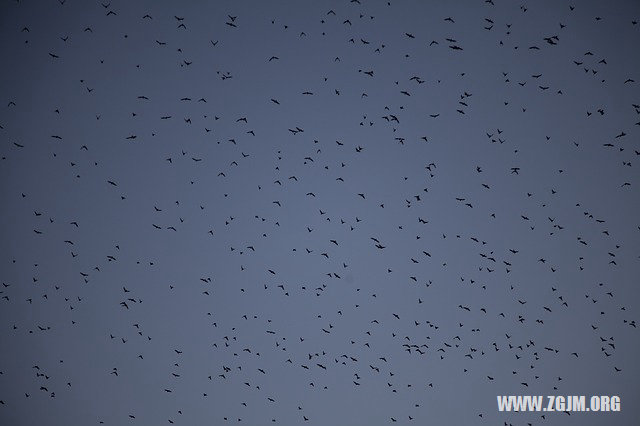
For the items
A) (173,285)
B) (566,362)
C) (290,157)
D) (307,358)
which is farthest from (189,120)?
(566,362)

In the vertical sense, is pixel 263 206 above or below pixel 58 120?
below

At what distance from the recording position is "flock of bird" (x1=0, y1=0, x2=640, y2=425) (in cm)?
199

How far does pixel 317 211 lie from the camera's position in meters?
2.02

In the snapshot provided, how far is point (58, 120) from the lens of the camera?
2.08 meters

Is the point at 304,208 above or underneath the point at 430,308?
above

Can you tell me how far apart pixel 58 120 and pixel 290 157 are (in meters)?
1.33

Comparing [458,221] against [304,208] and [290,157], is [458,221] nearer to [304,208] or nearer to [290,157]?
[304,208]

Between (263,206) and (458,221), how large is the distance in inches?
41.9

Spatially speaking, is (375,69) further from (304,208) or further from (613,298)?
(613,298)

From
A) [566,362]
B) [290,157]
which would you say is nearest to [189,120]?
[290,157]

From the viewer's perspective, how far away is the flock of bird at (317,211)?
199cm

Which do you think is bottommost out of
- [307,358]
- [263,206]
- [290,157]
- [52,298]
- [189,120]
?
[307,358]

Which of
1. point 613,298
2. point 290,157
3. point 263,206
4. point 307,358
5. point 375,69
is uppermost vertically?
point 375,69

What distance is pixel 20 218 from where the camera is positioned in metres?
2.08
